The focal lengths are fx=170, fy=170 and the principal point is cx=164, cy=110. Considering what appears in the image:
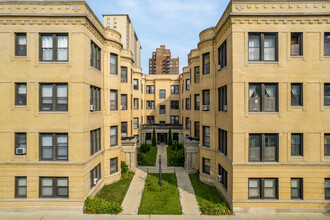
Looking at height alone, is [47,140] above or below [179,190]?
above

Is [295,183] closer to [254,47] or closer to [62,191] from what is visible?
[254,47]

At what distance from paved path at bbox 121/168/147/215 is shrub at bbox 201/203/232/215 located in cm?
436

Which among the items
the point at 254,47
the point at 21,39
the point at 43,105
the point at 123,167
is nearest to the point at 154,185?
the point at 123,167

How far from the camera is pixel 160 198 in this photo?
12430 mm

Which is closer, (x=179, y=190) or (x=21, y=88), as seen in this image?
(x=21, y=88)

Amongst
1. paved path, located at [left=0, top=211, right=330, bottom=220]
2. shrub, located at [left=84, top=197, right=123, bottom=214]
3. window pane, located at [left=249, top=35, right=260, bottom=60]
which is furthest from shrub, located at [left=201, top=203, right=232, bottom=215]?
window pane, located at [left=249, top=35, right=260, bottom=60]

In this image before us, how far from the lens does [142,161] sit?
66.5 ft

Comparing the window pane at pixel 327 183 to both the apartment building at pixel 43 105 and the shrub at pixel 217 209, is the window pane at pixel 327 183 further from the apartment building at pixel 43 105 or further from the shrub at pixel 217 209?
the apartment building at pixel 43 105

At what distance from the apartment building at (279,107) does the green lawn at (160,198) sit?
395cm

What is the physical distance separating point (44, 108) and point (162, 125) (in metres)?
23.3

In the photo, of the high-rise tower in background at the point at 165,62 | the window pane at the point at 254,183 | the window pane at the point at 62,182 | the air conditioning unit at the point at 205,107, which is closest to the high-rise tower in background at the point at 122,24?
the high-rise tower in background at the point at 165,62

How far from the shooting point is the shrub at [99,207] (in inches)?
420

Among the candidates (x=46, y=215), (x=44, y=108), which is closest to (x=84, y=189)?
(x=46, y=215)

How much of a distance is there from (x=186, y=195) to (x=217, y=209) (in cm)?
283
